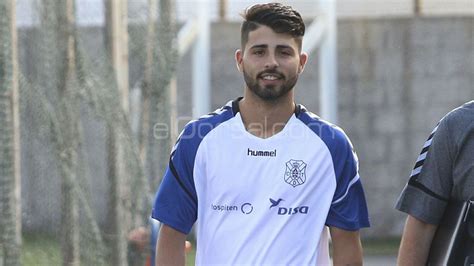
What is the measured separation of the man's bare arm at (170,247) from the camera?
384cm

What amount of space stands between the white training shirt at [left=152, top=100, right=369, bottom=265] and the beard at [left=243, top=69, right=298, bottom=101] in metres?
0.12

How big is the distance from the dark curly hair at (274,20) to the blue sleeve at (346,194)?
1.26 feet

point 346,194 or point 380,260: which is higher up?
point 346,194

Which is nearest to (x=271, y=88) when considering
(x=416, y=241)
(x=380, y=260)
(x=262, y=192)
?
(x=262, y=192)

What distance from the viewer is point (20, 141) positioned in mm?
5918

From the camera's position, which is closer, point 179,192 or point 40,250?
point 179,192

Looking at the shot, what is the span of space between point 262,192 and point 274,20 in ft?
1.90

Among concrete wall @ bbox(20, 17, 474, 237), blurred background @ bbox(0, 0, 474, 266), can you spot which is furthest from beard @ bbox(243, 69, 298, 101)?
concrete wall @ bbox(20, 17, 474, 237)

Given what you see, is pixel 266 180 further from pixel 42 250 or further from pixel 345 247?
pixel 42 250

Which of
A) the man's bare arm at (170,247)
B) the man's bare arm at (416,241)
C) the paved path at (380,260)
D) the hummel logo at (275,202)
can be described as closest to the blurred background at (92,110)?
the paved path at (380,260)

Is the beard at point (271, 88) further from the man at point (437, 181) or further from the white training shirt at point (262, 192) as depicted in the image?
the man at point (437, 181)

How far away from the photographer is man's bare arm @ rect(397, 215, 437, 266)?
3.61 m

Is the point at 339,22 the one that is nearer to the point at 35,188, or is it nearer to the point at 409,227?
the point at 35,188

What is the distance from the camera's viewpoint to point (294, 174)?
3803mm
